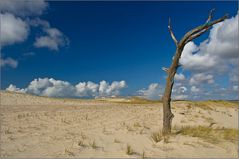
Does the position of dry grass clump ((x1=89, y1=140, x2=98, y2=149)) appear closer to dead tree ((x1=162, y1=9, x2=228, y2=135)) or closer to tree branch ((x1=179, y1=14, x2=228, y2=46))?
dead tree ((x1=162, y1=9, x2=228, y2=135))

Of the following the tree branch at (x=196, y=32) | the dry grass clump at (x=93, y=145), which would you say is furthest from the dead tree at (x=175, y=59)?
the dry grass clump at (x=93, y=145)

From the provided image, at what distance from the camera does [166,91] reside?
11.8 meters

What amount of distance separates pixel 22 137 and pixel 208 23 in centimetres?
893

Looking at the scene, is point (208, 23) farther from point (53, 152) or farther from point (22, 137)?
point (22, 137)

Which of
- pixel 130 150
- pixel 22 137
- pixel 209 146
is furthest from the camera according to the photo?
pixel 22 137

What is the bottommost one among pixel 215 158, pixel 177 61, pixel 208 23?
pixel 215 158

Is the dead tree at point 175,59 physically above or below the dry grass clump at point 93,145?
above

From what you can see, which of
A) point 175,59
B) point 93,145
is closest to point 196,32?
point 175,59

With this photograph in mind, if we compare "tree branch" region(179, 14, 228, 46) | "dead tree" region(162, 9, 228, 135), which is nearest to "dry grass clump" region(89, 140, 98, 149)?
"dead tree" region(162, 9, 228, 135)

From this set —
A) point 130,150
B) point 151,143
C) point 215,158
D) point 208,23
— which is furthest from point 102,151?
point 208,23

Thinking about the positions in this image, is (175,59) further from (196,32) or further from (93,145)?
(93,145)

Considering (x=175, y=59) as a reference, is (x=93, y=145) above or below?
below

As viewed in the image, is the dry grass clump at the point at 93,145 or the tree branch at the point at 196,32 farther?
the tree branch at the point at 196,32

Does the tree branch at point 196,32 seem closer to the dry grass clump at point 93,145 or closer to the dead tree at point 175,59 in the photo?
the dead tree at point 175,59
